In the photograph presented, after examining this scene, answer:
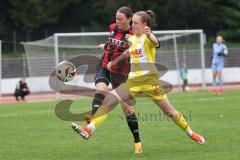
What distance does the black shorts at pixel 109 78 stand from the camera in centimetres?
973

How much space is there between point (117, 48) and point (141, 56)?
3.10ft

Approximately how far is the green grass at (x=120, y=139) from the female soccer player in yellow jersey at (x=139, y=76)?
55 centimetres

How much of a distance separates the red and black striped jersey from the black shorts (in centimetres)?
7

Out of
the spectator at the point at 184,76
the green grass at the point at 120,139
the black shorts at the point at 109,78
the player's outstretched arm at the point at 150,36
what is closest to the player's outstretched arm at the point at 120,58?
the black shorts at the point at 109,78

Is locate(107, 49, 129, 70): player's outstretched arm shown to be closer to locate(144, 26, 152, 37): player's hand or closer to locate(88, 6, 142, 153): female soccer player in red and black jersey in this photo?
locate(88, 6, 142, 153): female soccer player in red and black jersey

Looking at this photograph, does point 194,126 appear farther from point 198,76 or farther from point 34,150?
point 198,76

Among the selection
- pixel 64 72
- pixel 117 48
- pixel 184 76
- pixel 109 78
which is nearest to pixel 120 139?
pixel 109 78

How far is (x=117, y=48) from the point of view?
32.4 ft

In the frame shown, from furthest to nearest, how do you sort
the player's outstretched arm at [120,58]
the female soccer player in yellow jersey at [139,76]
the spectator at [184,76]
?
the spectator at [184,76] < the player's outstretched arm at [120,58] < the female soccer player in yellow jersey at [139,76]

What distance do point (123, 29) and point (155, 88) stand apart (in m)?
1.18

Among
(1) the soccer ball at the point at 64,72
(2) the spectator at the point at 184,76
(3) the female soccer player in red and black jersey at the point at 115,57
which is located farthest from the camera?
(2) the spectator at the point at 184,76

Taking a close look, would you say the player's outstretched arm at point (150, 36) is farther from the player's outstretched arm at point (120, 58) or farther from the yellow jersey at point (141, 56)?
the player's outstretched arm at point (120, 58)

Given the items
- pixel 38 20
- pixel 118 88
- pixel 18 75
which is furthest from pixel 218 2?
pixel 118 88

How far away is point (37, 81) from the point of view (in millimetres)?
31750
